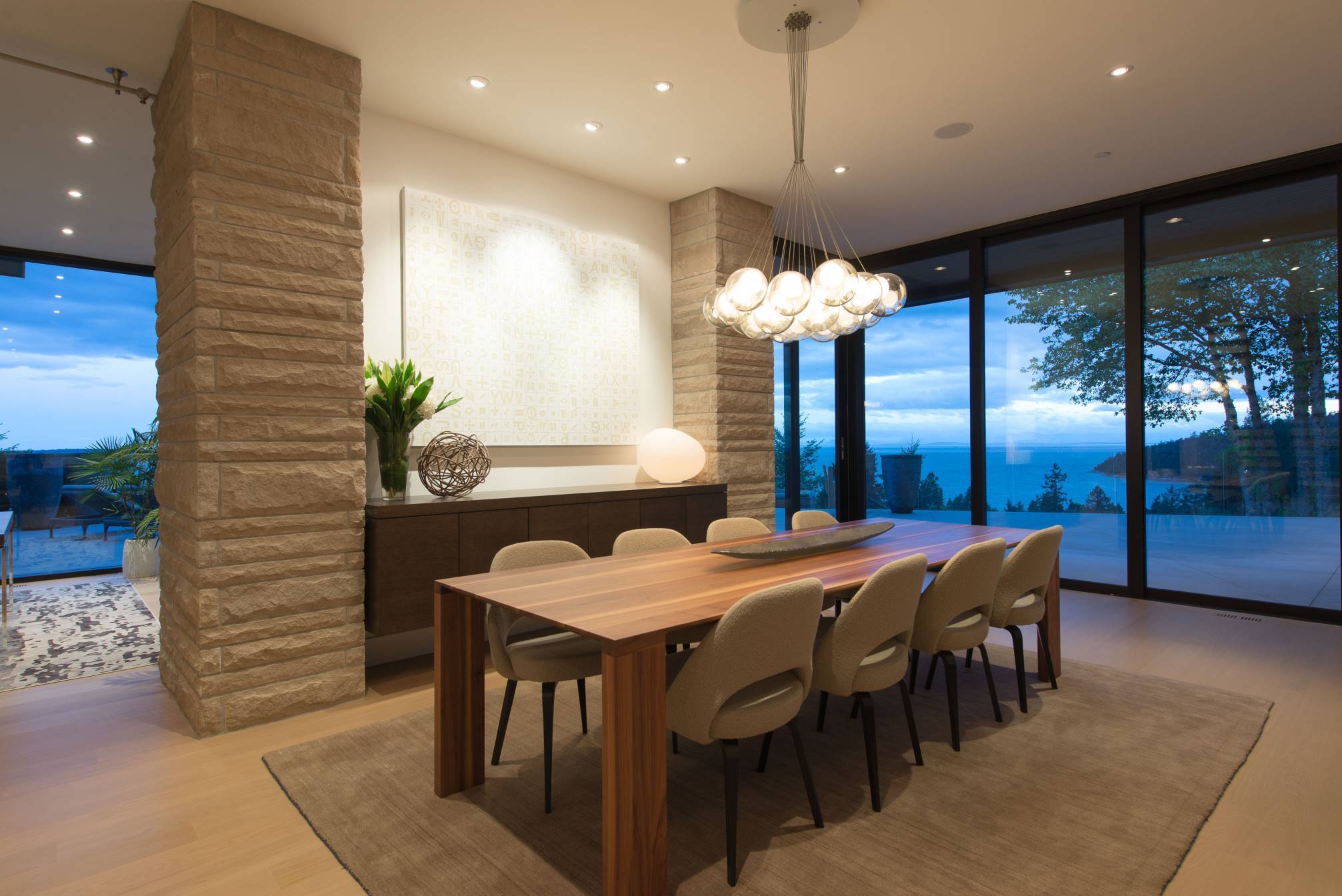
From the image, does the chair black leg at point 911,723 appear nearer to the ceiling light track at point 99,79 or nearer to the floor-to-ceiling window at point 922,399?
the floor-to-ceiling window at point 922,399

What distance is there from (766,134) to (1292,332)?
355 centimetres

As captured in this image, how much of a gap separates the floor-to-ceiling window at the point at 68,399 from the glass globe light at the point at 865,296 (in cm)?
569

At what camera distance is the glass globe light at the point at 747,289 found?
280 cm

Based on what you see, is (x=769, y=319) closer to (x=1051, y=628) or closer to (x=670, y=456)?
(x=670, y=456)

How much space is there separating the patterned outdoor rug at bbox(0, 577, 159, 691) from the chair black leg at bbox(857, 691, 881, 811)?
3.67 m

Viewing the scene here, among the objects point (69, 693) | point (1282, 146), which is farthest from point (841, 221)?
point (69, 693)

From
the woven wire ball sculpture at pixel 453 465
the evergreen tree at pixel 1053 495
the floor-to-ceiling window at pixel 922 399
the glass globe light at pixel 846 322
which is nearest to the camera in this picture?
the glass globe light at pixel 846 322

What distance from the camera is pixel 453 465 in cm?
354

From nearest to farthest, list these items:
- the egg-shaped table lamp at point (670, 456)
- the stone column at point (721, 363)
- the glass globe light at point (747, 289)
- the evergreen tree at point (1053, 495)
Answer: the glass globe light at point (747, 289), the egg-shaped table lamp at point (670, 456), the stone column at point (721, 363), the evergreen tree at point (1053, 495)

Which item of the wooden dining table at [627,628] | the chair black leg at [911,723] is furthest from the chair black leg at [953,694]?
the wooden dining table at [627,628]

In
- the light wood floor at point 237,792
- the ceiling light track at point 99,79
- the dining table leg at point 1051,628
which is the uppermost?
the ceiling light track at point 99,79

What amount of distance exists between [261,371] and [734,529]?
7.21ft

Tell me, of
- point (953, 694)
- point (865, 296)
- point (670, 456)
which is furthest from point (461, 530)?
point (953, 694)

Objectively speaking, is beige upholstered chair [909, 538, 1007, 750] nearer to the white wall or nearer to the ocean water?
the white wall
